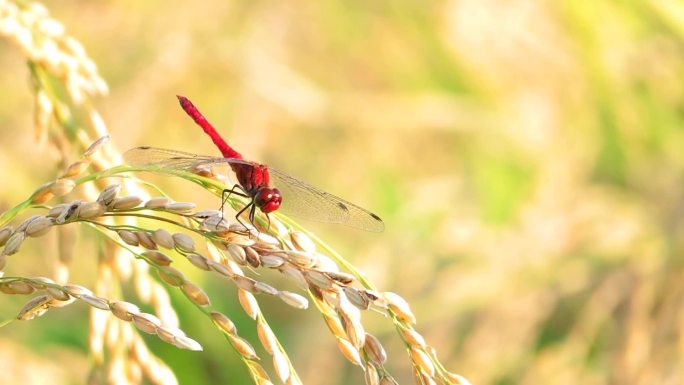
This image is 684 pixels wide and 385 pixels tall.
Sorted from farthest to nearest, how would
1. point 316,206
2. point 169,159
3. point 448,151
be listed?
point 448,151, point 316,206, point 169,159

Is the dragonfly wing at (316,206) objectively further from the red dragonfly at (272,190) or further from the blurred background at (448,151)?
the blurred background at (448,151)

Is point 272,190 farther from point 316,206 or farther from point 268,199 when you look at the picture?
point 316,206

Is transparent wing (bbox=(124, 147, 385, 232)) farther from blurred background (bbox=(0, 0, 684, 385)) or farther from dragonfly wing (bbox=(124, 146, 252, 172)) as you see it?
blurred background (bbox=(0, 0, 684, 385))

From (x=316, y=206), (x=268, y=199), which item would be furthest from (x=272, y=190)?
(x=316, y=206)

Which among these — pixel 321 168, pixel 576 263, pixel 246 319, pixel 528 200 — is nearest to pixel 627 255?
pixel 576 263

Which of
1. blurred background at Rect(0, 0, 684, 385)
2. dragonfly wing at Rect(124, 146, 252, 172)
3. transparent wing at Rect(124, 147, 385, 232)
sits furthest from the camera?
blurred background at Rect(0, 0, 684, 385)

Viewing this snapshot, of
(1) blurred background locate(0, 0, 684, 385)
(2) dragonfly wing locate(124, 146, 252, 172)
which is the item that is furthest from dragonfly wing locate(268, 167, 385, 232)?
(1) blurred background locate(0, 0, 684, 385)

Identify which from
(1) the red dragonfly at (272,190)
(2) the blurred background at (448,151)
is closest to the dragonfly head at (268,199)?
(1) the red dragonfly at (272,190)
